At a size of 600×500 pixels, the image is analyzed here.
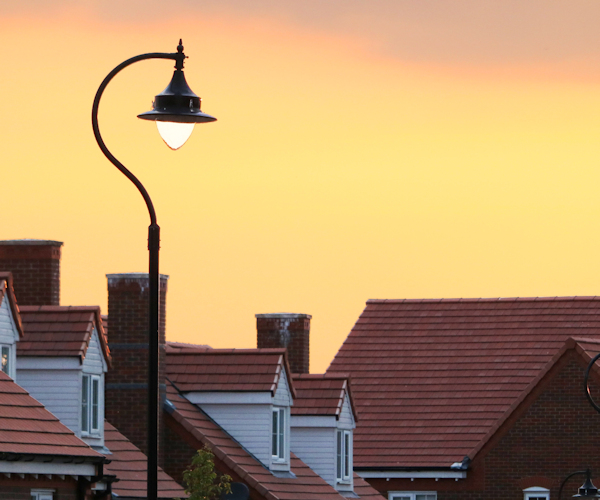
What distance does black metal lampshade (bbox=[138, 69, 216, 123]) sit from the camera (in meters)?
12.8

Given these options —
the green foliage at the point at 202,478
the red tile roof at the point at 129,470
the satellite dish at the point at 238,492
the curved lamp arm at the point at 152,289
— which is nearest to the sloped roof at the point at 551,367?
the red tile roof at the point at 129,470

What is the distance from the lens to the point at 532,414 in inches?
1560

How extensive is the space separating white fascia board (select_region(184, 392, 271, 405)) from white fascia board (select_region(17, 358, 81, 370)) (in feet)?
19.7

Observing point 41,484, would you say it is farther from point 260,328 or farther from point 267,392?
point 260,328

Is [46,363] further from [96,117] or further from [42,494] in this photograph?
[96,117]

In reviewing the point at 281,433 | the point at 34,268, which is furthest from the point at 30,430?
the point at 281,433

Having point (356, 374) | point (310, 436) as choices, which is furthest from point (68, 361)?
point (356, 374)

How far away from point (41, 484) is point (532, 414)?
20.0m

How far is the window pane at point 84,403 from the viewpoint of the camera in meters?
25.8

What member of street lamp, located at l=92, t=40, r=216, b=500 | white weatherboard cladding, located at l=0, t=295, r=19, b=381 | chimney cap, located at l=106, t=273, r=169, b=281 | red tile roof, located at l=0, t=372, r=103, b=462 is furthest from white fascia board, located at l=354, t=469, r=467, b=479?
street lamp, located at l=92, t=40, r=216, b=500

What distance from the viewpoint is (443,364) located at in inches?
1764

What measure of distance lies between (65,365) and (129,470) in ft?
8.21

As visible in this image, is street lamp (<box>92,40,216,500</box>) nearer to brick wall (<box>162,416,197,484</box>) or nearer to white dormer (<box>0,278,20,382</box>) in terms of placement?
white dormer (<box>0,278,20,382</box>)

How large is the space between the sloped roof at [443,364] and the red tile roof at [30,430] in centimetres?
1853
